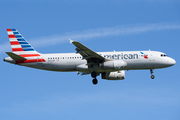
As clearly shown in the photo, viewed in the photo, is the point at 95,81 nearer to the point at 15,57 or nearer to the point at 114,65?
the point at 114,65

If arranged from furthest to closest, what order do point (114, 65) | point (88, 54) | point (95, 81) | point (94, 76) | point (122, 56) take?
1. point (95, 81)
2. point (94, 76)
3. point (122, 56)
4. point (114, 65)
5. point (88, 54)

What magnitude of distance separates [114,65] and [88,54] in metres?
4.26

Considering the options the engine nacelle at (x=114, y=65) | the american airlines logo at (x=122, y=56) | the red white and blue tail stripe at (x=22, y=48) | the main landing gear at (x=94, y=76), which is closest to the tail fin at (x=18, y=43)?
the red white and blue tail stripe at (x=22, y=48)

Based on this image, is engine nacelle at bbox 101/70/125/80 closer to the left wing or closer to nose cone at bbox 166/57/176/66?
the left wing

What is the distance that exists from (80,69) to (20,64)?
9.65 meters

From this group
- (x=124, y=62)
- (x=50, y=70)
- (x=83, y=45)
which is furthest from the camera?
(x=50, y=70)

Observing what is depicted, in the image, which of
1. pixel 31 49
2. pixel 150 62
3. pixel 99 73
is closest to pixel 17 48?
pixel 31 49

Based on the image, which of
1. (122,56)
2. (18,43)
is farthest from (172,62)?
(18,43)

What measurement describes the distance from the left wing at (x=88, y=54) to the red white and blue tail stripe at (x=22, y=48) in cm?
745

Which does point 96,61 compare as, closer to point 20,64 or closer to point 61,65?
point 61,65

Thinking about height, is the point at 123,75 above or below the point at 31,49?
below

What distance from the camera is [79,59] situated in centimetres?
5038

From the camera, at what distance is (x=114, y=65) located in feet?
159

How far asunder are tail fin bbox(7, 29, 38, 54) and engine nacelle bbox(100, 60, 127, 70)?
12107 millimetres
